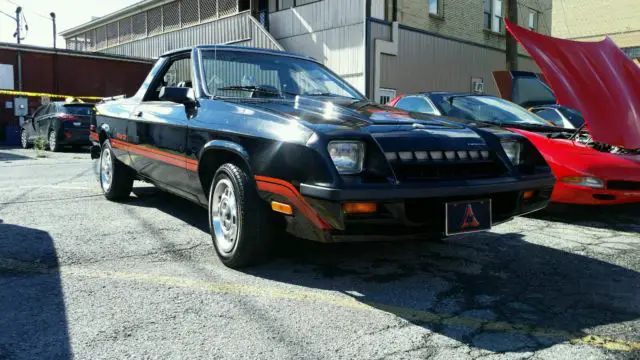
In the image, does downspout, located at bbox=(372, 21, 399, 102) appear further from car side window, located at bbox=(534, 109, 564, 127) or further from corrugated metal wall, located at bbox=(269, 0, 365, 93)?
car side window, located at bbox=(534, 109, 564, 127)

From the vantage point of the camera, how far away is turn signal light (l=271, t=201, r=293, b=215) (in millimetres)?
2906

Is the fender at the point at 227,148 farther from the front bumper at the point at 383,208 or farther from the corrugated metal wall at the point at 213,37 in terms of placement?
the corrugated metal wall at the point at 213,37

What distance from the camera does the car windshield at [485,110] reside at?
5.67 meters

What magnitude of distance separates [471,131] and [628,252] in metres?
1.66

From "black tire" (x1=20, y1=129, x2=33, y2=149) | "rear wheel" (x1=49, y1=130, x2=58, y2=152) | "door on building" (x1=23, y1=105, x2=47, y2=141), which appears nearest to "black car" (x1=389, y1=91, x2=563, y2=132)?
"rear wheel" (x1=49, y1=130, x2=58, y2=152)

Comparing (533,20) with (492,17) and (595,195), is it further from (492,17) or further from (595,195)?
(595,195)

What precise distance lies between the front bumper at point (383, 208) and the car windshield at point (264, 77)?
118cm

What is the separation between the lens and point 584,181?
15.5 feet

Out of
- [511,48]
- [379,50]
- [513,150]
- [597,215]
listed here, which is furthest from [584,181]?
[379,50]

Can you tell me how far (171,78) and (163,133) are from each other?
808 millimetres

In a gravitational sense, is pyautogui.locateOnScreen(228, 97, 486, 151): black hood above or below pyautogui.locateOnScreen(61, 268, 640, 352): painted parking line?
above

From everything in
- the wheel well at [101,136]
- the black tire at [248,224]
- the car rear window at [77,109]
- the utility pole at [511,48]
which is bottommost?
the black tire at [248,224]

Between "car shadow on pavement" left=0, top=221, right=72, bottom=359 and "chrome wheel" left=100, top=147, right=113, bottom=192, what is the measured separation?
1.63 m

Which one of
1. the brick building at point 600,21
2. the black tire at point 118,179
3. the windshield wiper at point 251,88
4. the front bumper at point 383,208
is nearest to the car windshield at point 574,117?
the front bumper at point 383,208
